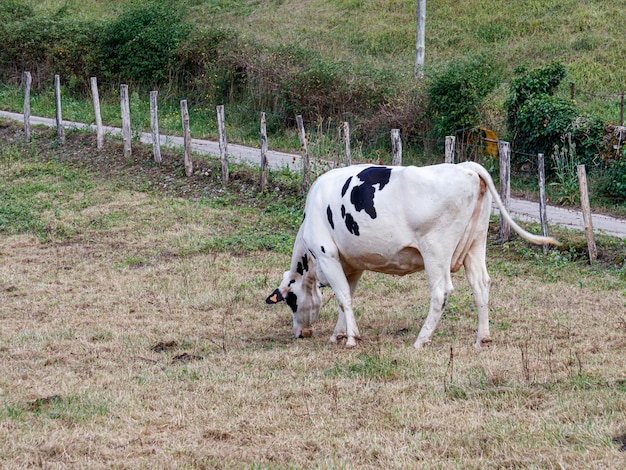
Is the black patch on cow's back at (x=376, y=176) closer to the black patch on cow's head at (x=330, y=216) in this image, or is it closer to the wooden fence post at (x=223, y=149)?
the black patch on cow's head at (x=330, y=216)

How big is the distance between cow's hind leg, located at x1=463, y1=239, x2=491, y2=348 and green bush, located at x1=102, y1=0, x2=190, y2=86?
21947mm

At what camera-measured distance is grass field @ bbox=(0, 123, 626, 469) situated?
6.08 m

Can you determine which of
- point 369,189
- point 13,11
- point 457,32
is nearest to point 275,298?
point 369,189

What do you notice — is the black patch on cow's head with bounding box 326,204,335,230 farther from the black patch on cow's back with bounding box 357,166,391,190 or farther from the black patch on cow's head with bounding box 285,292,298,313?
the black patch on cow's head with bounding box 285,292,298,313

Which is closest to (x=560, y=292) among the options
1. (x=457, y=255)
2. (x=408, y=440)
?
(x=457, y=255)

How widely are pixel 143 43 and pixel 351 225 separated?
22.4 meters

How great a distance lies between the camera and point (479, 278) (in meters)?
9.26

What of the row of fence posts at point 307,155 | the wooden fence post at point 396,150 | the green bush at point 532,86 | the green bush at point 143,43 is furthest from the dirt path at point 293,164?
the green bush at point 143,43

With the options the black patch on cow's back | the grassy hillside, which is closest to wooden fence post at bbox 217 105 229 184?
the grassy hillside

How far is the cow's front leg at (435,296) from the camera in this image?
8.99 meters

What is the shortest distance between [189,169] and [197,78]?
10422 mm

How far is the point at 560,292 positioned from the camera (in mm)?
11391

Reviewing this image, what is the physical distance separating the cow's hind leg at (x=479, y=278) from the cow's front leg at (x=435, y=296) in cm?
36

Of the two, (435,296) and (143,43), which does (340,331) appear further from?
(143,43)
